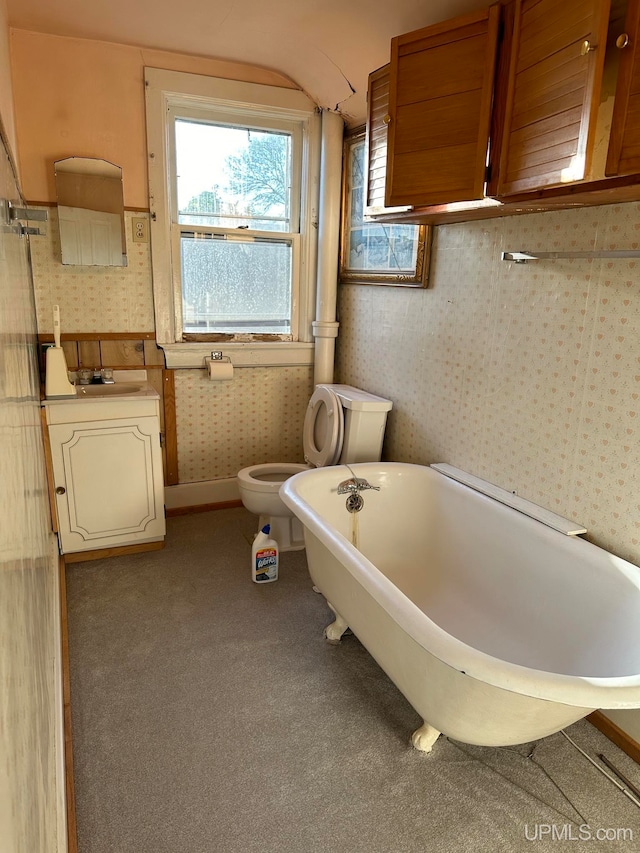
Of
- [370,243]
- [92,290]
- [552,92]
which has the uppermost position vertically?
[552,92]

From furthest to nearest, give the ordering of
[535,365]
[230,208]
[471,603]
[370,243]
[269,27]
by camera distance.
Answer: [230,208]
[370,243]
[269,27]
[471,603]
[535,365]

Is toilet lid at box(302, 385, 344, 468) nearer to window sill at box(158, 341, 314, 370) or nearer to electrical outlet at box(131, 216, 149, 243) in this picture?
window sill at box(158, 341, 314, 370)

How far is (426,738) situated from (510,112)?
1945 mm

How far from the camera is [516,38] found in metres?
1.69

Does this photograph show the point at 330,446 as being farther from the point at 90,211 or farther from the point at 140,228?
the point at 90,211

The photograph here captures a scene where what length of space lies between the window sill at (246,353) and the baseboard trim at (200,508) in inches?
34.4

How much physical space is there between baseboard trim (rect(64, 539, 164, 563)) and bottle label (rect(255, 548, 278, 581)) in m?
0.66

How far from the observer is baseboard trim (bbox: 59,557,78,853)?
148cm

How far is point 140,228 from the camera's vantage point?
3.08 metres

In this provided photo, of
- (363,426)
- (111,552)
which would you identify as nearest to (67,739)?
(111,552)

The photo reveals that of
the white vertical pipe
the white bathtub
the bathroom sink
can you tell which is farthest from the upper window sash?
the white bathtub

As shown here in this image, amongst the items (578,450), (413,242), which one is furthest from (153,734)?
(413,242)

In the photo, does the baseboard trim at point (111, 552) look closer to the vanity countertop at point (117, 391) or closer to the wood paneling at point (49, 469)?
the wood paneling at point (49, 469)

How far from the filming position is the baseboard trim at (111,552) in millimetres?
2861
